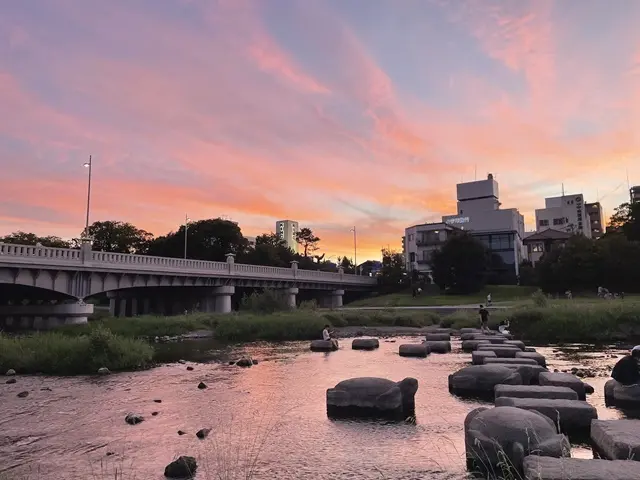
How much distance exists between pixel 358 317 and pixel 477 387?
1275 inches

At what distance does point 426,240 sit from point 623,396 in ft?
334

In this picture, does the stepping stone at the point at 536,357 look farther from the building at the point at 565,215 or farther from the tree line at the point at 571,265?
the building at the point at 565,215

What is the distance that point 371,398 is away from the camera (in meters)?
13.3

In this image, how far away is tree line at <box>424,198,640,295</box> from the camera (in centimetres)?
7188

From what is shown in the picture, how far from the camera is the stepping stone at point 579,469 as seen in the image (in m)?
6.70

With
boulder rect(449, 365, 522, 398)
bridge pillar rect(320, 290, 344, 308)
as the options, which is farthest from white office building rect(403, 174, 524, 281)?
boulder rect(449, 365, 522, 398)

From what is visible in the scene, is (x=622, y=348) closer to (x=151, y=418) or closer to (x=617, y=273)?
(x=151, y=418)

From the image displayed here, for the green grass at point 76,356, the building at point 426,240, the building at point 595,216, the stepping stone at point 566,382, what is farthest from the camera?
the building at point 595,216

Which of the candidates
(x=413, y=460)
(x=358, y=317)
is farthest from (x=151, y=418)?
(x=358, y=317)

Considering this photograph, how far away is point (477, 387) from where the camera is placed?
15391 mm

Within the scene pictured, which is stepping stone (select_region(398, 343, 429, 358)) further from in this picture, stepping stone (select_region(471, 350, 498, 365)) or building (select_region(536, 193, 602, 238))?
building (select_region(536, 193, 602, 238))

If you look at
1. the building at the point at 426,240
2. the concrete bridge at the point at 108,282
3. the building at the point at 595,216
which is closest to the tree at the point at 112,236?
the concrete bridge at the point at 108,282

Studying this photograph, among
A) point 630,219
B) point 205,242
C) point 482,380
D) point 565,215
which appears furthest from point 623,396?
point 565,215

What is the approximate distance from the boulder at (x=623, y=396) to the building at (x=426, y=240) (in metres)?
98.4
